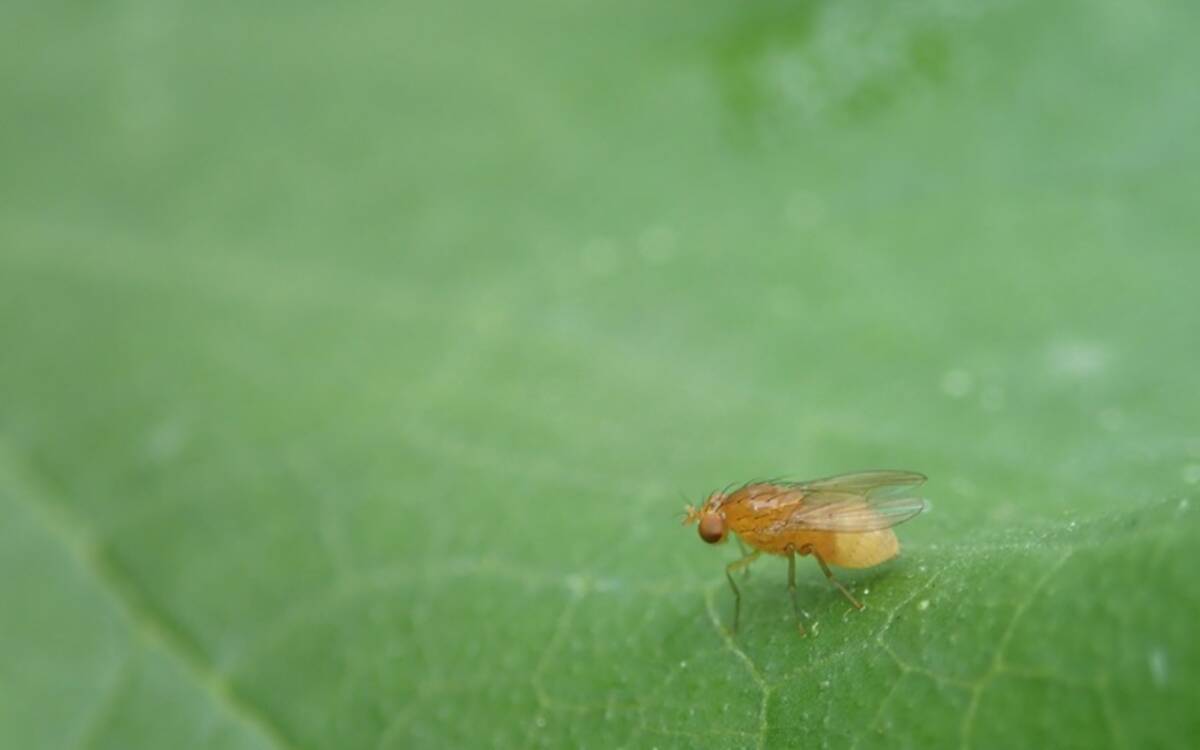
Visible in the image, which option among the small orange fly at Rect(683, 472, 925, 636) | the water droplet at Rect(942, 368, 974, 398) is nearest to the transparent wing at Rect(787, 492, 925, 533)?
A: the small orange fly at Rect(683, 472, 925, 636)

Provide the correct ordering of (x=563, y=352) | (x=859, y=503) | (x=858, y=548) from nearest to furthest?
(x=858, y=548), (x=859, y=503), (x=563, y=352)

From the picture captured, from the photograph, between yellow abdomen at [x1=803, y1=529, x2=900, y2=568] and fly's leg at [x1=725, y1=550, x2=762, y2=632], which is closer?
yellow abdomen at [x1=803, y1=529, x2=900, y2=568]

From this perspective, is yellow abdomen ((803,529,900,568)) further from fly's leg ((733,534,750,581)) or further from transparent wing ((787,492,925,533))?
fly's leg ((733,534,750,581))

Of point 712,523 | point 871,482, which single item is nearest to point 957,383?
point 871,482

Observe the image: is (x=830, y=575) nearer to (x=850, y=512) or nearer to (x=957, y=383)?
(x=850, y=512)

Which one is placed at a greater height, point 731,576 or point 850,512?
point 850,512

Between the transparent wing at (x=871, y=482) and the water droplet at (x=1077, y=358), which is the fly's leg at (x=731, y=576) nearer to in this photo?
the transparent wing at (x=871, y=482)

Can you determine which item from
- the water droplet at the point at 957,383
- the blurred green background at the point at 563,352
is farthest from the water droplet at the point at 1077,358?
the water droplet at the point at 957,383
